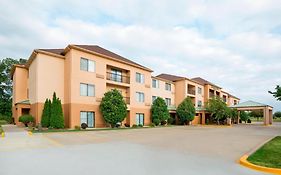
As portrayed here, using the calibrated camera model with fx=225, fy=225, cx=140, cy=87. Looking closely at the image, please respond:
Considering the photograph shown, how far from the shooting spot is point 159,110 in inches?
1401

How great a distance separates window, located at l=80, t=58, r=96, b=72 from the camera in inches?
1056

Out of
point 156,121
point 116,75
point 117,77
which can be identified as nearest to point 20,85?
point 116,75

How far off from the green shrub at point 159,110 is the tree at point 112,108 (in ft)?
27.7

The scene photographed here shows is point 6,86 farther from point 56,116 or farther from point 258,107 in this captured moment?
point 258,107

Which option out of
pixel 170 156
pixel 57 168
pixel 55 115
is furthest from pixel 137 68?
pixel 57 168

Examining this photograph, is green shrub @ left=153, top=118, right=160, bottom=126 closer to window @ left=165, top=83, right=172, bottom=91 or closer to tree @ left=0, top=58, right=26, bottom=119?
window @ left=165, top=83, right=172, bottom=91

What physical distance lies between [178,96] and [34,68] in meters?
26.4

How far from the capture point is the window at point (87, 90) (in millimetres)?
26700

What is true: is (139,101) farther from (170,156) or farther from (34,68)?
(170,156)

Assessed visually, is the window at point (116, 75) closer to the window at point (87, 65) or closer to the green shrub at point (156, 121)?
the window at point (87, 65)

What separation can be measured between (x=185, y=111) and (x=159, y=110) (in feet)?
→ 20.2

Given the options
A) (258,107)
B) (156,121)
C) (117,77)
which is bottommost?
(156,121)

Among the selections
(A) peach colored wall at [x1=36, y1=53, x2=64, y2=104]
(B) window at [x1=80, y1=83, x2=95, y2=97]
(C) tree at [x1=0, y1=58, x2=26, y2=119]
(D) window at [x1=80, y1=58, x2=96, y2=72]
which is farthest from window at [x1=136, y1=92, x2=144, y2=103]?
(C) tree at [x1=0, y1=58, x2=26, y2=119]

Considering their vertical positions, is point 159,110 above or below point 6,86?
below
